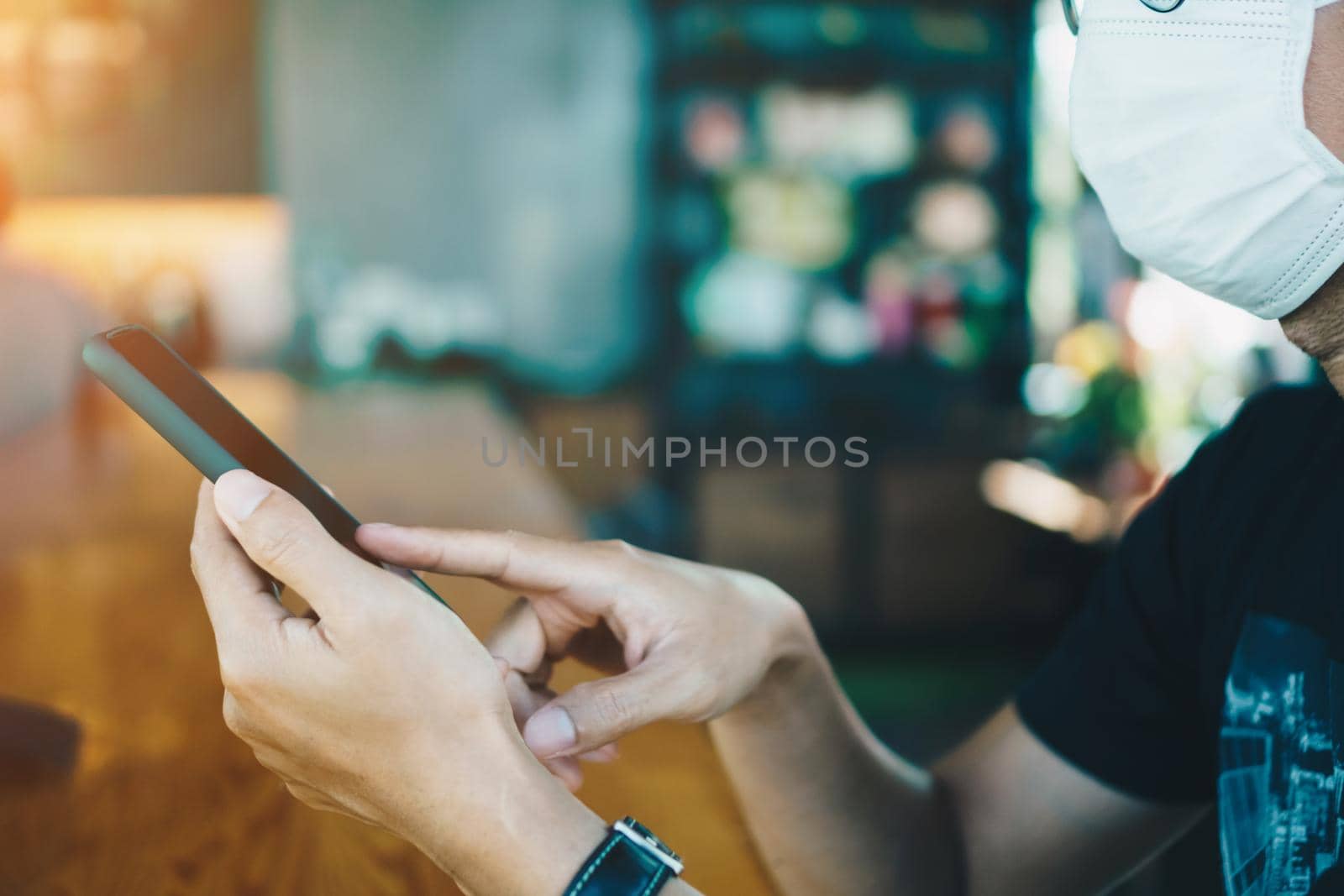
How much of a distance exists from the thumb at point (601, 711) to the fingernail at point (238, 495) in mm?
159

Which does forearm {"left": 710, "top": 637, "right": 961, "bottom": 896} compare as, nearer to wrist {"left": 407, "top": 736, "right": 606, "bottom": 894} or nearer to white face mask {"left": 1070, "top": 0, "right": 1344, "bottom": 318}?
wrist {"left": 407, "top": 736, "right": 606, "bottom": 894}

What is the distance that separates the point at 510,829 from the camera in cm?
48

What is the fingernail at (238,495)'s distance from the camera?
1.50 feet

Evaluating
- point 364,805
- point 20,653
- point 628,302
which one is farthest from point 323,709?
point 628,302

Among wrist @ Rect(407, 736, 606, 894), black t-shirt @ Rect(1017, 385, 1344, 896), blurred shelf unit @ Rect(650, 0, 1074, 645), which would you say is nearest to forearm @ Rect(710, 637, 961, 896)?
black t-shirt @ Rect(1017, 385, 1344, 896)

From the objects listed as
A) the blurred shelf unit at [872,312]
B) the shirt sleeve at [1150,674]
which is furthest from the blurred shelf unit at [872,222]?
the shirt sleeve at [1150,674]

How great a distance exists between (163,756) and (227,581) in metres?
0.26

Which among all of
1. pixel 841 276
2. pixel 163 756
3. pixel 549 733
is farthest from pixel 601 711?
pixel 841 276

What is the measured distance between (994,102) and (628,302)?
1307 millimetres

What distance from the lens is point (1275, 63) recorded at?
61 centimetres

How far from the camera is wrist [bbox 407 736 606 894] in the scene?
477 millimetres

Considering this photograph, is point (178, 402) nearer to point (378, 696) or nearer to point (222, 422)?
point (222, 422)

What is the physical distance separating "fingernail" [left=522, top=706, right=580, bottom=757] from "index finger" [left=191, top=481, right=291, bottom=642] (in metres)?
0.12

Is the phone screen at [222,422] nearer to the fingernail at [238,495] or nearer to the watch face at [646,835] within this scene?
the fingernail at [238,495]
